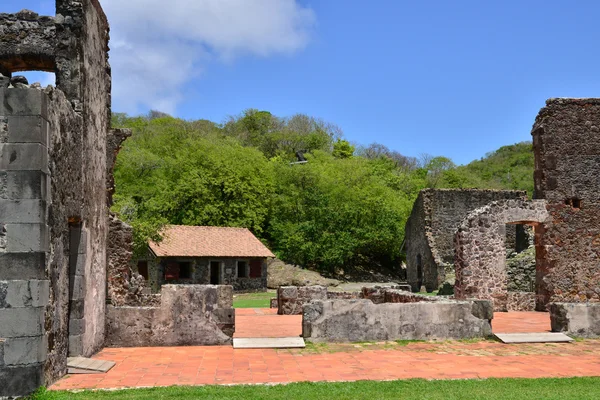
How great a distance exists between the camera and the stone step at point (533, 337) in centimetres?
1138

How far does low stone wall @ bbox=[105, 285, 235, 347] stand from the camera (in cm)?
1092

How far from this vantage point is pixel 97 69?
10.8 m

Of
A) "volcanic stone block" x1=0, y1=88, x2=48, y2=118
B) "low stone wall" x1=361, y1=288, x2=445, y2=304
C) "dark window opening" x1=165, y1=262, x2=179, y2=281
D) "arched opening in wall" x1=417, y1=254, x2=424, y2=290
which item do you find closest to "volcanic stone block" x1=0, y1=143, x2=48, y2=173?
"volcanic stone block" x1=0, y1=88, x2=48, y2=118

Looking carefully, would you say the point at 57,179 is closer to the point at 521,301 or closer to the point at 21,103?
the point at 21,103

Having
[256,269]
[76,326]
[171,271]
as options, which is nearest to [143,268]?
[171,271]

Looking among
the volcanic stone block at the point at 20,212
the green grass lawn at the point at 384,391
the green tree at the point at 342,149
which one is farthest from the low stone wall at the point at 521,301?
the green tree at the point at 342,149

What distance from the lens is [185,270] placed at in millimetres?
33281

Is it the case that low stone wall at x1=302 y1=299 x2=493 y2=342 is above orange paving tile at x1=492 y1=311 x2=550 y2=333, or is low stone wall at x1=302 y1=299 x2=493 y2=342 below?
above

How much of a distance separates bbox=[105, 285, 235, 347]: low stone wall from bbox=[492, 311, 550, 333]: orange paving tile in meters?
5.94

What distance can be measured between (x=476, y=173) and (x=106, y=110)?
65281 mm

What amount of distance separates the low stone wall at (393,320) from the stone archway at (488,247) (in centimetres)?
614

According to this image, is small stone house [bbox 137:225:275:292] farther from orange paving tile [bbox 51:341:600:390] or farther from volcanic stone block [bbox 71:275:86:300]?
volcanic stone block [bbox 71:275:86:300]

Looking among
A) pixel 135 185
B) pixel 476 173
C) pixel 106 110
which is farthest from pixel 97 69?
pixel 476 173

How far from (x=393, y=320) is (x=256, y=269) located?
24078mm
